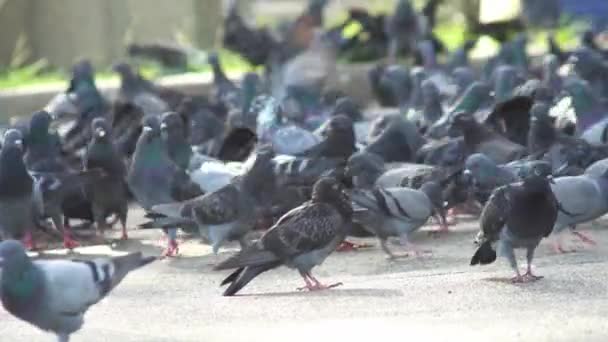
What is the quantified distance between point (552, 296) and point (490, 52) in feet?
42.7

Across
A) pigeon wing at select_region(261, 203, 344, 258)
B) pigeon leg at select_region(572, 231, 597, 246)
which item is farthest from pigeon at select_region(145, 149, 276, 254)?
pigeon leg at select_region(572, 231, 597, 246)

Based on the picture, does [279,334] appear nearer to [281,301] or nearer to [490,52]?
[281,301]

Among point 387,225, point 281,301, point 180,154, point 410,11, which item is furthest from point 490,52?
point 281,301

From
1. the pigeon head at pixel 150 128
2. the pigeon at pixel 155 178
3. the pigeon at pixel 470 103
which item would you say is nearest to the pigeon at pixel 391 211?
the pigeon at pixel 155 178

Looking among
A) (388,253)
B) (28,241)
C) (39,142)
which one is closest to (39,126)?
(39,142)

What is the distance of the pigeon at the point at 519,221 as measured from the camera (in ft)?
29.6

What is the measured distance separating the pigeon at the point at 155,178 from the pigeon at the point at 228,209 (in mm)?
724

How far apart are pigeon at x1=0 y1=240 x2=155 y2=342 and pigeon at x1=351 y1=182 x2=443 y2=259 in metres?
2.55

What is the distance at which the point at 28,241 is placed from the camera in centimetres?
1107

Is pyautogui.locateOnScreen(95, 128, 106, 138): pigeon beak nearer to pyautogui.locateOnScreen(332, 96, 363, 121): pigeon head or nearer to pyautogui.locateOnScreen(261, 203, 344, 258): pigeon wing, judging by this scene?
pyautogui.locateOnScreen(261, 203, 344, 258): pigeon wing

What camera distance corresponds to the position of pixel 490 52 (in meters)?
21.3

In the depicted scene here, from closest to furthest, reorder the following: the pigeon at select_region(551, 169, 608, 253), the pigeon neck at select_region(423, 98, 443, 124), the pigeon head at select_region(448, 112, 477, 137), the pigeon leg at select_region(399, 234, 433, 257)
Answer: the pigeon at select_region(551, 169, 608, 253), the pigeon leg at select_region(399, 234, 433, 257), the pigeon head at select_region(448, 112, 477, 137), the pigeon neck at select_region(423, 98, 443, 124)

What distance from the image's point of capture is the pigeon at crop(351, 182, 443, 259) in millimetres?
10000

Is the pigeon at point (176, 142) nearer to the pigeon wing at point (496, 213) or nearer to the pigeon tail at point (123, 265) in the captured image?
the pigeon wing at point (496, 213)
